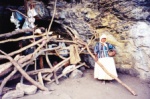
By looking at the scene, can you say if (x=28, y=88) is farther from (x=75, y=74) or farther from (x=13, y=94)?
(x=75, y=74)

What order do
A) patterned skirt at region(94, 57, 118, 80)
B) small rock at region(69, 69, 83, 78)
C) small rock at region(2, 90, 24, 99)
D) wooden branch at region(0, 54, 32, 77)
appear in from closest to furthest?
small rock at region(2, 90, 24, 99) → wooden branch at region(0, 54, 32, 77) → patterned skirt at region(94, 57, 118, 80) → small rock at region(69, 69, 83, 78)

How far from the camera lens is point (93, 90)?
19.6ft

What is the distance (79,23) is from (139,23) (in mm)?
2254

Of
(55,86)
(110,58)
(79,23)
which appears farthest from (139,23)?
(55,86)

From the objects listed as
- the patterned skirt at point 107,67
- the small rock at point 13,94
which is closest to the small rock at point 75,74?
the patterned skirt at point 107,67

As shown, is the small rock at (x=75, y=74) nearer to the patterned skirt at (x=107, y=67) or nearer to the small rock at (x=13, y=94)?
the patterned skirt at (x=107, y=67)

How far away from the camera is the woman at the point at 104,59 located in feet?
20.5

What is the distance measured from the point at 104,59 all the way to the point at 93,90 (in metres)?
1.01

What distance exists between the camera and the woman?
625 centimetres

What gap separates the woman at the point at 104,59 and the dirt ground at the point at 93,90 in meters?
0.30

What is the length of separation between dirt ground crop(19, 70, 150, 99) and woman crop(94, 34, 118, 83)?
1.00 feet

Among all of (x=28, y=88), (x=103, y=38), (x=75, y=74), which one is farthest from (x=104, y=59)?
(x=28, y=88)

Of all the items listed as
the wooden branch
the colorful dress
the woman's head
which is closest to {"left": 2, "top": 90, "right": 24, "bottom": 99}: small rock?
the wooden branch

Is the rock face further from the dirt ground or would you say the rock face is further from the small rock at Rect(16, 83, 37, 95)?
the small rock at Rect(16, 83, 37, 95)
